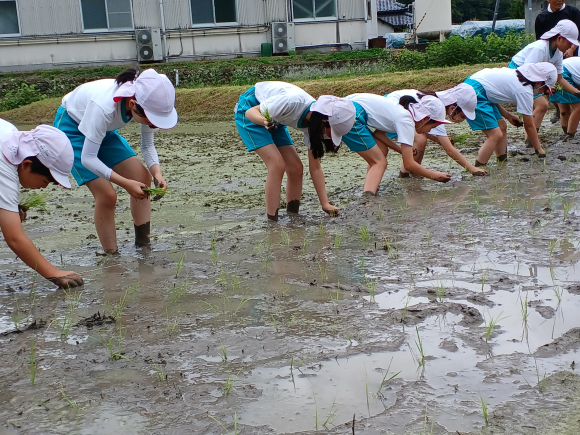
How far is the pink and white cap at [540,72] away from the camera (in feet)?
24.5

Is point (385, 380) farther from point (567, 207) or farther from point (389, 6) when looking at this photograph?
point (389, 6)

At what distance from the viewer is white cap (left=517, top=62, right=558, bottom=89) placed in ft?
24.5

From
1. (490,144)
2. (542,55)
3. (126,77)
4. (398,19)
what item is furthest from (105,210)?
(398,19)

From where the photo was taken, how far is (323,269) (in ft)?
13.8

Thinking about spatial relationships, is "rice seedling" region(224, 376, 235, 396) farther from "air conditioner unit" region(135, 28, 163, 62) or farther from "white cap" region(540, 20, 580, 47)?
"air conditioner unit" region(135, 28, 163, 62)

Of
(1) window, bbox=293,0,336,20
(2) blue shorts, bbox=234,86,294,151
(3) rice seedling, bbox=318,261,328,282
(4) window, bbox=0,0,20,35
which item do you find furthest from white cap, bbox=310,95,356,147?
(4) window, bbox=0,0,20,35

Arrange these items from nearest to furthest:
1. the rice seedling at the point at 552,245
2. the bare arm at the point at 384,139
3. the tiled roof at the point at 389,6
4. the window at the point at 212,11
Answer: the rice seedling at the point at 552,245 < the bare arm at the point at 384,139 < the window at the point at 212,11 < the tiled roof at the point at 389,6

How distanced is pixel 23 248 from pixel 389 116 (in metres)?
3.77

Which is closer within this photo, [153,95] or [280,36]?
[153,95]

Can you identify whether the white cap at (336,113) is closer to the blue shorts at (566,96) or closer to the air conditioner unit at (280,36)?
the blue shorts at (566,96)

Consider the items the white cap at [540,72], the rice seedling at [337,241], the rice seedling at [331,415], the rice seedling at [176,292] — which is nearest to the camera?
the rice seedling at [331,415]

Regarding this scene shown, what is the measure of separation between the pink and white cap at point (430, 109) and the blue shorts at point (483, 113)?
0.89m

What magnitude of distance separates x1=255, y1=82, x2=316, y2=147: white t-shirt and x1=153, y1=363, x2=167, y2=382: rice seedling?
108 inches

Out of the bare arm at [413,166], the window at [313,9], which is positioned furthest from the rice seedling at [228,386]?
the window at [313,9]
